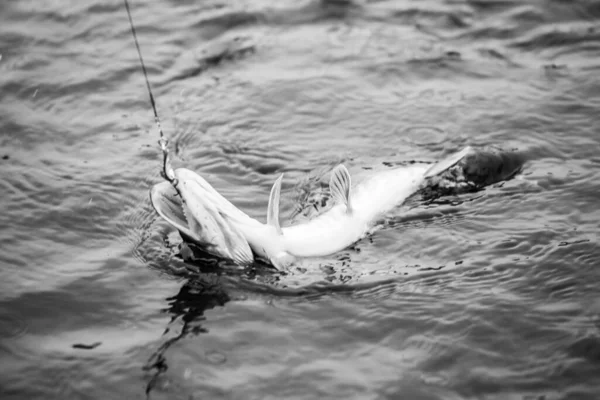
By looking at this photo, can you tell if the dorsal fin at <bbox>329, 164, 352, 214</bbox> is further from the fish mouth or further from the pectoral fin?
the pectoral fin

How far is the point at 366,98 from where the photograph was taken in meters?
8.84

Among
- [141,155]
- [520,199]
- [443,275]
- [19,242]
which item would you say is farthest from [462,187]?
[19,242]

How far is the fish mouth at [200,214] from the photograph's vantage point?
211 inches

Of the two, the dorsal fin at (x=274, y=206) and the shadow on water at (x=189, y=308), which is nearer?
the shadow on water at (x=189, y=308)

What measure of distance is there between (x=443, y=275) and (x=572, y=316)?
3.21ft

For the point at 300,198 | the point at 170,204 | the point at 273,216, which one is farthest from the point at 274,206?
the point at 300,198

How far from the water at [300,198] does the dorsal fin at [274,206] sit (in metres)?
0.37

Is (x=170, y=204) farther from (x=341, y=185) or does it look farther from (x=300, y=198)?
(x=300, y=198)

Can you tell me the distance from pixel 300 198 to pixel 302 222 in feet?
1.93

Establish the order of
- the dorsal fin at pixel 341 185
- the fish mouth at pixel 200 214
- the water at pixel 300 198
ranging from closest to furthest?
the water at pixel 300 198, the fish mouth at pixel 200 214, the dorsal fin at pixel 341 185

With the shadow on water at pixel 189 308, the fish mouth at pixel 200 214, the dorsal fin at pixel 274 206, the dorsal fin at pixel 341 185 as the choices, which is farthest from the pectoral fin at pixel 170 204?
the dorsal fin at pixel 341 185

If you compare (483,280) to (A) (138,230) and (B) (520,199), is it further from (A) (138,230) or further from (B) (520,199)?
(A) (138,230)

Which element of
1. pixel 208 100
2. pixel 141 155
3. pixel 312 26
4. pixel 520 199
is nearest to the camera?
pixel 520 199

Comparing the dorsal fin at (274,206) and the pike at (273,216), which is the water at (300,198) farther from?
the dorsal fin at (274,206)
